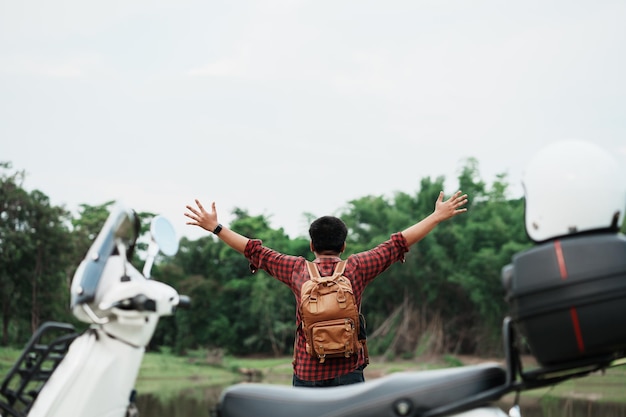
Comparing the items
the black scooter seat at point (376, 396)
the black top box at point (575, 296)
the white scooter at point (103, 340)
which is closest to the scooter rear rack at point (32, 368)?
the white scooter at point (103, 340)

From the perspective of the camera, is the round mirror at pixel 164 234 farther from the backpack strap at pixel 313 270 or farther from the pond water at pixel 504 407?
the pond water at pixel 504 407

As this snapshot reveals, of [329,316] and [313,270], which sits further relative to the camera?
[313,270]

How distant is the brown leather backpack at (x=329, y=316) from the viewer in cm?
286

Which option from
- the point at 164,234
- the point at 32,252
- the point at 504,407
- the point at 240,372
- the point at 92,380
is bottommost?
the point at 240,372

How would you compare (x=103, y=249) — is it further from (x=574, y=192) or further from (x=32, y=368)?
(x=574, y=192)

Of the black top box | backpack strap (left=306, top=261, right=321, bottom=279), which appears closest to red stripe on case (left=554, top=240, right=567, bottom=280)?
the black top box

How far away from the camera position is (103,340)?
6.95 ft

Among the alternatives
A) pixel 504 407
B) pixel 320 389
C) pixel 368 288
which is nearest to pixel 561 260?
pixel 320 389

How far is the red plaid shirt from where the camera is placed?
297cm

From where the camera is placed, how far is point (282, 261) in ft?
10.3

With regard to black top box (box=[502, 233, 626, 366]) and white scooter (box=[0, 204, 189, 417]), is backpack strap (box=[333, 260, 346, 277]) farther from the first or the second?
black top box (box=[502, 233, 626, 366])

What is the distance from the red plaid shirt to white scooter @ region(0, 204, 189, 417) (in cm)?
93

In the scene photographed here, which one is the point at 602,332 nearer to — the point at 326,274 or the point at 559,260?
the point at 559,260

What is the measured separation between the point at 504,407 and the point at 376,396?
10.0m
